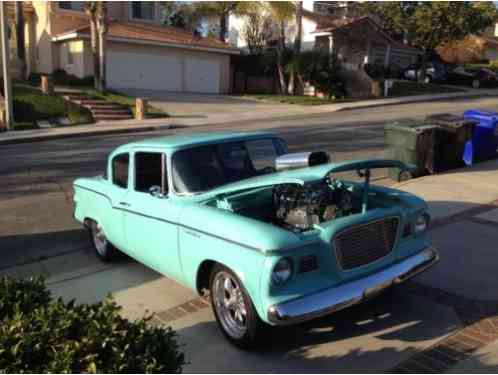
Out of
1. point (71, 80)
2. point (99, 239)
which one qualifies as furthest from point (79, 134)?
point (99, 239)

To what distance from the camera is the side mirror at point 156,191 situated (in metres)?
5.17

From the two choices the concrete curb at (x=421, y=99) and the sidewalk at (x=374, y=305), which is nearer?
the sidewalk at (x=374, y=305)

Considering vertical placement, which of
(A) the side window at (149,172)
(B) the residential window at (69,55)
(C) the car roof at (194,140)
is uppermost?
(B) the residential window at (69,55)

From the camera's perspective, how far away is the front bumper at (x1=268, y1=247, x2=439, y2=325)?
384 centimetres

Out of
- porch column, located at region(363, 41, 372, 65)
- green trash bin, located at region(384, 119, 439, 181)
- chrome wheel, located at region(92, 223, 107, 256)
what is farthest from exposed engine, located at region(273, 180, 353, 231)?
porch column, located at region(363, 41, 372, 65)

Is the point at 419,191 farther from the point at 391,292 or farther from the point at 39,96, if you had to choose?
the point at 39,96

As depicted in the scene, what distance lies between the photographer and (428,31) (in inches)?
1372

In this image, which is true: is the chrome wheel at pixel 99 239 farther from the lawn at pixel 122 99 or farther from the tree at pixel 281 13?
the tree at pixel 281 13

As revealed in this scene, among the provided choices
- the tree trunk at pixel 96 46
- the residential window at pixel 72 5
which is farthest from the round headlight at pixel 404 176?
the residential window at pixel 72 5

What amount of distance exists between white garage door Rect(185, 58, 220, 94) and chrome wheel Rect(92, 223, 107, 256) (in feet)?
88.8

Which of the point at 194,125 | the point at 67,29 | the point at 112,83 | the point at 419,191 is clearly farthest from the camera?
the point at 67,29

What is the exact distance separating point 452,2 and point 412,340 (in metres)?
34.1

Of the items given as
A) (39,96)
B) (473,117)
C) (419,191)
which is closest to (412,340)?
(419,191)

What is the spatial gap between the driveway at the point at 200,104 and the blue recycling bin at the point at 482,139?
1363cm
